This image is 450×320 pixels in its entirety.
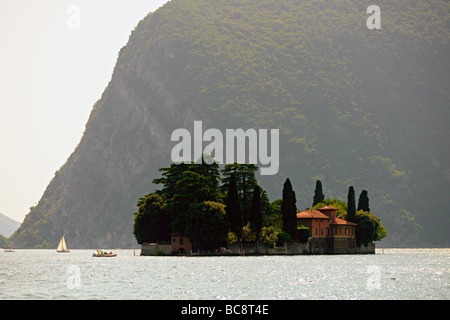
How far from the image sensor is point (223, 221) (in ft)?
415

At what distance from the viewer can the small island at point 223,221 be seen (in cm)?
12793

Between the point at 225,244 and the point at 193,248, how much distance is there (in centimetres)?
626

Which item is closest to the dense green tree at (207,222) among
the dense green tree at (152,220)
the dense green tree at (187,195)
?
the dense green tree at (187,195)

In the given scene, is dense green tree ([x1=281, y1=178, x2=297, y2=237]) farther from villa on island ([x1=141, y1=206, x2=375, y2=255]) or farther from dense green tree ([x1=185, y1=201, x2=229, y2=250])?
dense green tree ([x1=185, y1=201, x2=229, y2=250])

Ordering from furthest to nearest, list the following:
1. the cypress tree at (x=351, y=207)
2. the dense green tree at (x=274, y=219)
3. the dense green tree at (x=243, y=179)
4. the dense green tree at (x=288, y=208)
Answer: the cypress tree at (x=351, y=207) → the dense green tree at (x=243, y=179) → the dense green tree at (x=274, y=219) → the dense green tree at (x=288, y=208)

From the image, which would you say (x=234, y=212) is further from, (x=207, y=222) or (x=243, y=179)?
(x=243, y=179)

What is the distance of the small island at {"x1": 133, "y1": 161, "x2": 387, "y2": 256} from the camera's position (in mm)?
127925

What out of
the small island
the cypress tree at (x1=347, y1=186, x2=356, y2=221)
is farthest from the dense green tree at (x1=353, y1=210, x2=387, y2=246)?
the small island

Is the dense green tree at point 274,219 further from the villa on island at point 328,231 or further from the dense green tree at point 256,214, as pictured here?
the dense green tree at point 256,214

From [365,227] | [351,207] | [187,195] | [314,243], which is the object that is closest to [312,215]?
[314,243]
